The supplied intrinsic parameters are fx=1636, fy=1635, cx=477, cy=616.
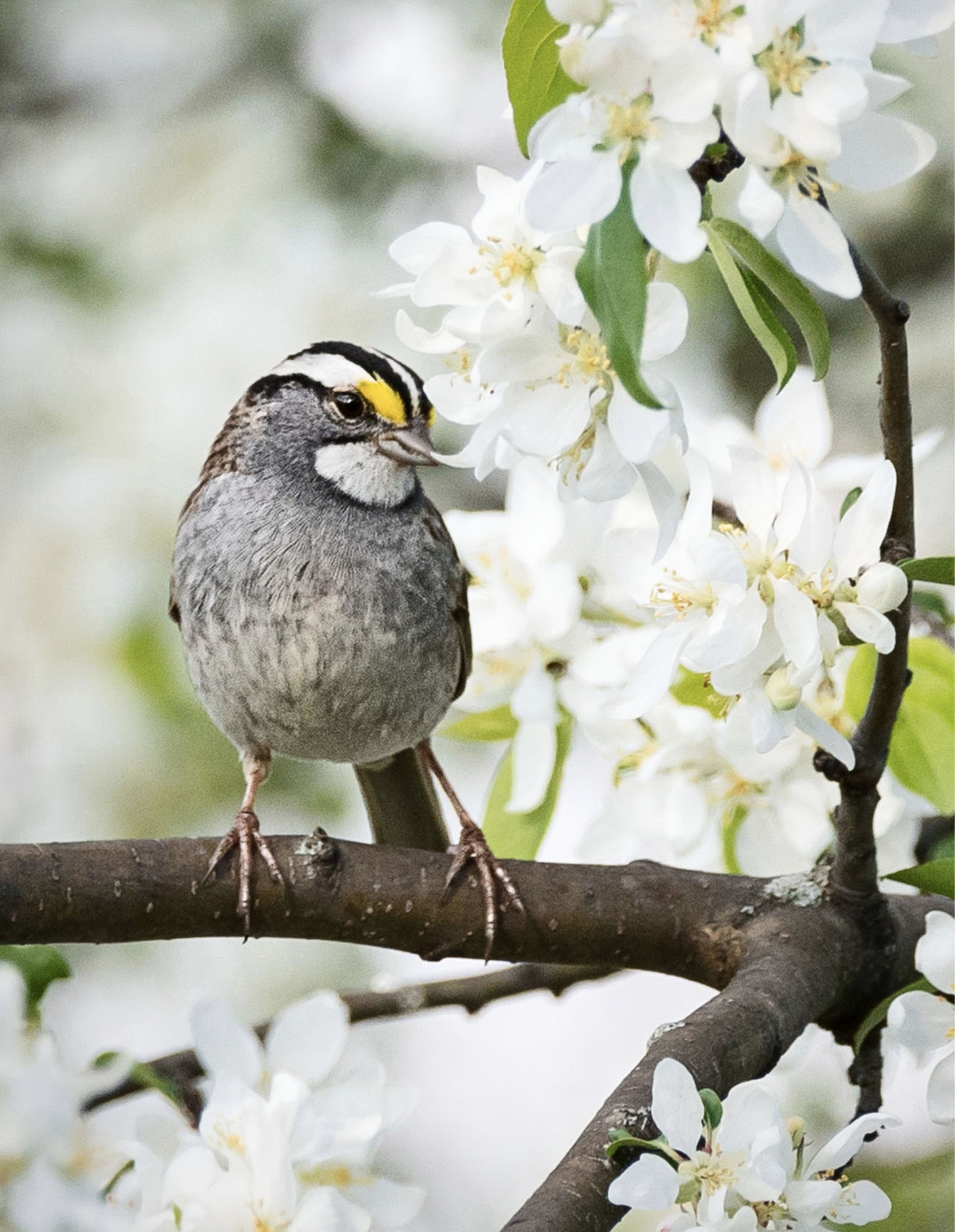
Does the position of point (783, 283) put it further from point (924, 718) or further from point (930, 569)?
point (924, 718)

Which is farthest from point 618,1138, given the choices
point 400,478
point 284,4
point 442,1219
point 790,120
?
point 284,4

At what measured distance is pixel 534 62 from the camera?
152 centimetres

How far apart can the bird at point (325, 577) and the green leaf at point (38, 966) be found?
3.70 ft

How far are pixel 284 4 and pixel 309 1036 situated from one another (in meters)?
4.17

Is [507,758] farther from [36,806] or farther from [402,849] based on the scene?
[36,806]

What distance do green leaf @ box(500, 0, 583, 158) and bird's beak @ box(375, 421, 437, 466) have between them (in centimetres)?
151

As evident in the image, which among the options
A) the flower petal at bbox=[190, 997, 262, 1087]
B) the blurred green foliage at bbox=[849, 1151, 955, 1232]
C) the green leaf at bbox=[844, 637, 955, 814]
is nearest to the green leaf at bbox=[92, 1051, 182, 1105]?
the flower petal at bbox=[190, 997, 262, 1087]

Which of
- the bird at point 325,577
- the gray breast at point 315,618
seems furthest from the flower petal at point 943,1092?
the gray breast at point 315,618

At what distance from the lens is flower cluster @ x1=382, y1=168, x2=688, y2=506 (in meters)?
1.51

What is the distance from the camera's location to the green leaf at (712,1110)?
158 cm

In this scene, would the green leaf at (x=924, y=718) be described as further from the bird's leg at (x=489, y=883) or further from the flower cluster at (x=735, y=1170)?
the flower cluster at (x=735, y=1170)

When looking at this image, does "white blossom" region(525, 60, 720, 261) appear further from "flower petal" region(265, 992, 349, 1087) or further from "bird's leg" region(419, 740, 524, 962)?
"bird's leg" region(419, 740, 524, 962)

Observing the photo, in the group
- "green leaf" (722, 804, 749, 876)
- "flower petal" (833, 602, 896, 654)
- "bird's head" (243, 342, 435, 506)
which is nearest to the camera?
"flower petal" (833, 602, 896, 654)

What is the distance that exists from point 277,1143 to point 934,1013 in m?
0.76
